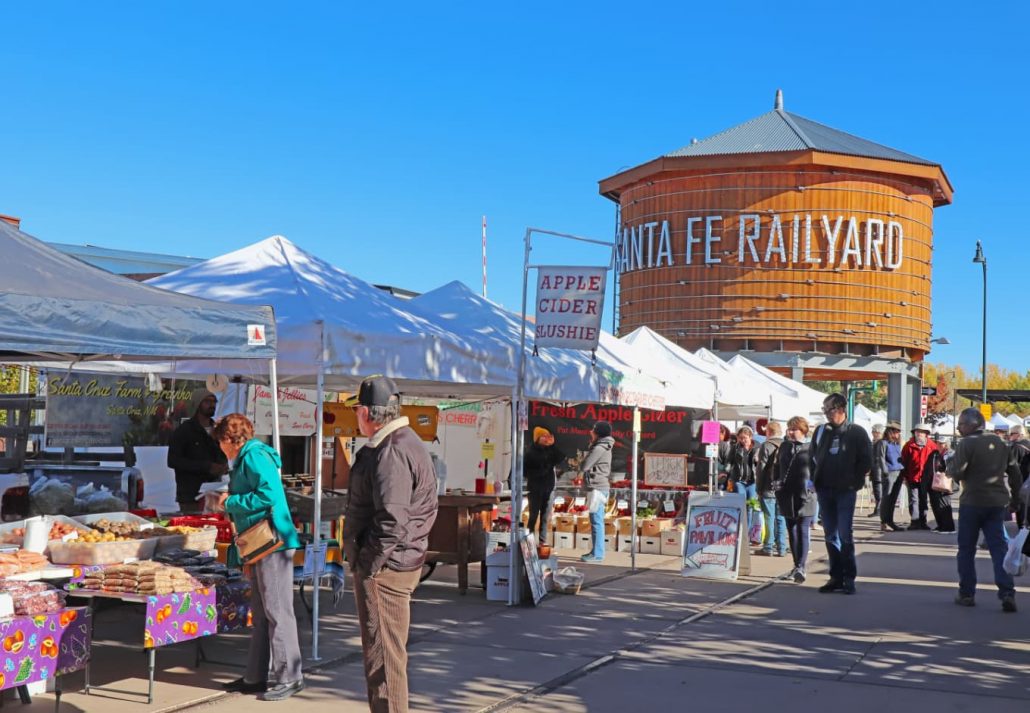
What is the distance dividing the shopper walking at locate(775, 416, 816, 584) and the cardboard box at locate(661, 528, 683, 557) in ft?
10.6

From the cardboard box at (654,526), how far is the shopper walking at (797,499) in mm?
3446

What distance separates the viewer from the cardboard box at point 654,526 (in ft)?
58.6

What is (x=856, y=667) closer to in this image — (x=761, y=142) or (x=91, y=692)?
(x=91, y=692)

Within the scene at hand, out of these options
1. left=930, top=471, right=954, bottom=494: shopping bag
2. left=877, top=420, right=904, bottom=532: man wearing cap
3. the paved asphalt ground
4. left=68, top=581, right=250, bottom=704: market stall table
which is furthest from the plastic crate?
left=877, top=420, right=904, bottom=532: man wearing cap

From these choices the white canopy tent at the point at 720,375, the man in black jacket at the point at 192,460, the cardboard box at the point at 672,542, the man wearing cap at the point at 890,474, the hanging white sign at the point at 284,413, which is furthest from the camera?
the man wearing cap at the point at 890,474

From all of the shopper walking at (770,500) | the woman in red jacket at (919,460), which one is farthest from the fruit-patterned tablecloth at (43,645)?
the woman in red jacket at (919,460)

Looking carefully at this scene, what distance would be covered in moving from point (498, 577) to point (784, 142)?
39.2 meters

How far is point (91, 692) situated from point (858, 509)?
26731mm

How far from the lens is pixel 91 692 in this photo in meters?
7.75

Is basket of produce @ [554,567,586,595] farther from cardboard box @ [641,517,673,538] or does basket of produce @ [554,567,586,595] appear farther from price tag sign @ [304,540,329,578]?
cardboard box @ [641,517,673,538]

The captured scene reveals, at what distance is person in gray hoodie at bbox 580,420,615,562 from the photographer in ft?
53.2

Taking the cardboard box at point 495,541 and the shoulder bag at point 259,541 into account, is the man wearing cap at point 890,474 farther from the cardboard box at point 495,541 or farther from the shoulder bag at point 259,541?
the shoulder bag at point 259,541

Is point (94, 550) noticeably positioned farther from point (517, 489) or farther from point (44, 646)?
point (517, 489)

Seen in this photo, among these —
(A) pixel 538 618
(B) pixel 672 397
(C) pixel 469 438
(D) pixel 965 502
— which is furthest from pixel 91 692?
(C) pixel 469 438
